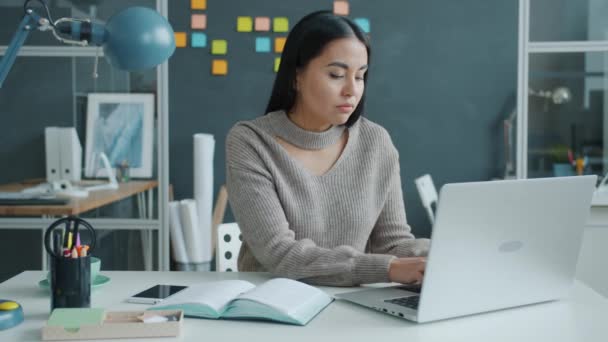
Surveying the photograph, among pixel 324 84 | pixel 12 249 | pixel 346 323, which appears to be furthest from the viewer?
pixel 12 249

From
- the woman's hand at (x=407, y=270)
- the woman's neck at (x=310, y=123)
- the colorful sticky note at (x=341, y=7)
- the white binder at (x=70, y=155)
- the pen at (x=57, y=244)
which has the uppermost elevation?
the colorful sticky note at (x=341, y=7)

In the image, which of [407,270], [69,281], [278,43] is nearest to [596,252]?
[278,43]

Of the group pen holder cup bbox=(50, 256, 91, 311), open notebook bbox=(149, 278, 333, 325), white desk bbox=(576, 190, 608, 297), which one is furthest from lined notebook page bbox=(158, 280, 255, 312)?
white desk bbox=(576, 190, 608, 297)

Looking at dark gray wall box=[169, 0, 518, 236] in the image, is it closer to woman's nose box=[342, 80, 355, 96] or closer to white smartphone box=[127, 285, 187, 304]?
woman's nose box=[342, 80, 355, 96]

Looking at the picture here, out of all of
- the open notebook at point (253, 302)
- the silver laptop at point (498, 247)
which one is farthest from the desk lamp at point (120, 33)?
the silver laptop at point (498, 247)

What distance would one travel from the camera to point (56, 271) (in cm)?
128

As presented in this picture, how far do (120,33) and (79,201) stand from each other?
1.89 meters

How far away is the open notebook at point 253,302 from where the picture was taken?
1245 mm

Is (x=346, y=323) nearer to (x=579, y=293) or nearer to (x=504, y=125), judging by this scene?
(x=579, y=293)

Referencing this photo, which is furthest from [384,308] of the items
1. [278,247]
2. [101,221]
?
[101,221]

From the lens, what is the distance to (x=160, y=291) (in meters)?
1.44

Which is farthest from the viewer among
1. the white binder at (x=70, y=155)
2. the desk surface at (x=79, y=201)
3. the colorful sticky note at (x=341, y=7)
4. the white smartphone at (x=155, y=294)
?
the colorful sticky note at (x=341, y=7)

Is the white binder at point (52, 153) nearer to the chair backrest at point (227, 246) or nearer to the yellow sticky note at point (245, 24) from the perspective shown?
the yellow sticky note at point (245, 24)

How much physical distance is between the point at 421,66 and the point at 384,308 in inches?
106
